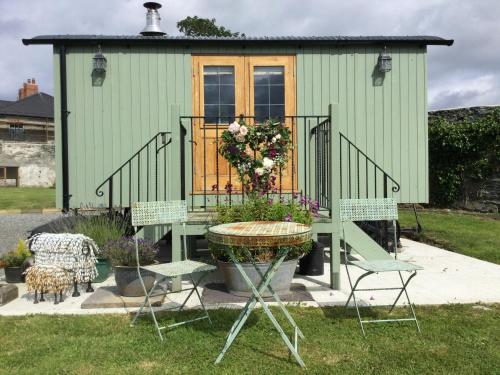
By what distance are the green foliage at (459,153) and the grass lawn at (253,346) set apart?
7.30 metres

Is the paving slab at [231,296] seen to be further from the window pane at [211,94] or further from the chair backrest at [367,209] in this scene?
the window pane at [211,94]

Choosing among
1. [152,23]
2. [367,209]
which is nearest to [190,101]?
[152,23]

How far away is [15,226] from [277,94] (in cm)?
675

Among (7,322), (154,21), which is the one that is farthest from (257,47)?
(7,322)

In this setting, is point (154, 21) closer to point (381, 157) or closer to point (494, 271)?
point (381, 157)

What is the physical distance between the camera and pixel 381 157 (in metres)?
6.07

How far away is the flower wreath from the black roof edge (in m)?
1.88

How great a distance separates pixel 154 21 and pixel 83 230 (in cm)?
319

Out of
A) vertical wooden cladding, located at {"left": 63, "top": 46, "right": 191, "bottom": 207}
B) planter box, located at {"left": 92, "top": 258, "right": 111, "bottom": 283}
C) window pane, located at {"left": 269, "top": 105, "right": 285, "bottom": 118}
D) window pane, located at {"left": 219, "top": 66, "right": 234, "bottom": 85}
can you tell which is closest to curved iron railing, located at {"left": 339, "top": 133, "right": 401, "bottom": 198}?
window pane, located at {"left": 269, "top": 105, "right": 285, "bottom": 118}

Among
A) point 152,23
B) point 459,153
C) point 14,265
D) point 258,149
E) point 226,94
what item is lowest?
point 14,265

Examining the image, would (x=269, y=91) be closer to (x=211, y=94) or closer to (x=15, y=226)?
(x=211, y=94)

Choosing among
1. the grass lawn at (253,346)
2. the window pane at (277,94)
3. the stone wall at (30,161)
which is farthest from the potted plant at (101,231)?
the stone wall at (30,161)

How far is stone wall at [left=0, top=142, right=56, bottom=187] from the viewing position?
26.2m

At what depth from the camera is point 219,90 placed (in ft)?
19.8
